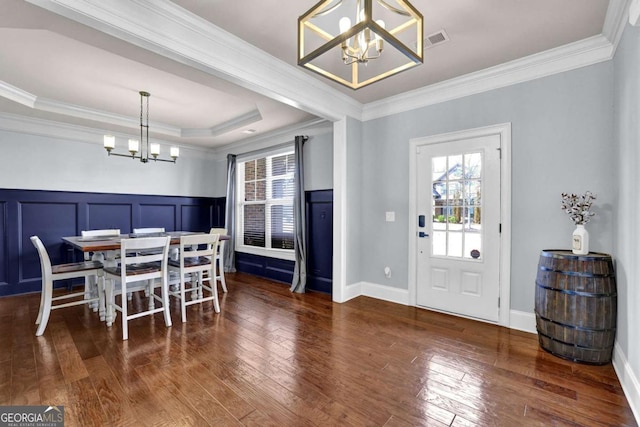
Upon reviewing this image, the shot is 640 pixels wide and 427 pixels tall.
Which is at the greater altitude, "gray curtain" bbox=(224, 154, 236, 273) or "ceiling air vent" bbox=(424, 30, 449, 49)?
"ceiling air vent" bbox=(424, 30, 449, 49)

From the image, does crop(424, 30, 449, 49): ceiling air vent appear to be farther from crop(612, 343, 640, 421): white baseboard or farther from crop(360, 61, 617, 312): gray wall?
crop(612, 343, 640, 421): white baseboard

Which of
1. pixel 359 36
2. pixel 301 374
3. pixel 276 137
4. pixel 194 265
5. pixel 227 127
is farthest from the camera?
pixel 276 137

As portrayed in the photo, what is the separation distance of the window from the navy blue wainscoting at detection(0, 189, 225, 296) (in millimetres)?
1491

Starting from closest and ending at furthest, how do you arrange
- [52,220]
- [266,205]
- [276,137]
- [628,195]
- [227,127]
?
[628,195], [52,220], [227,127], [276,137], [266,205]

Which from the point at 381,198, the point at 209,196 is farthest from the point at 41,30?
the point at 209,196

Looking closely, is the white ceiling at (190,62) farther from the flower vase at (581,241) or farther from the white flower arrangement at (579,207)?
the flower vase at (581,241)

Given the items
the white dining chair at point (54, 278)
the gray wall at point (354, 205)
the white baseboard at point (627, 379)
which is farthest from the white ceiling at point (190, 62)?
the white baseboard at point (627, 379)

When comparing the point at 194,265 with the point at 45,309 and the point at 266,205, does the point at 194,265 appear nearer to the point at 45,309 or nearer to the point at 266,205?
the point at 45,309

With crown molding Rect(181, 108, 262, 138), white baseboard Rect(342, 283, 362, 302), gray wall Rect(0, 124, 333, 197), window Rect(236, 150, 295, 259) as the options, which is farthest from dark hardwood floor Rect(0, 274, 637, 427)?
crown molding Rect(181, 108, 262, 138)

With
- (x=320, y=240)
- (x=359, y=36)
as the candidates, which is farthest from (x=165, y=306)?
(x=359, y=36)

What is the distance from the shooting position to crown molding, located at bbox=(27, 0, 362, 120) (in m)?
1.82

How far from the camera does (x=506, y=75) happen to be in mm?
2900

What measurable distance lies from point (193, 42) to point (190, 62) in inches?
5.6

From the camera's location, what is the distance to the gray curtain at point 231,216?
5613 mm
